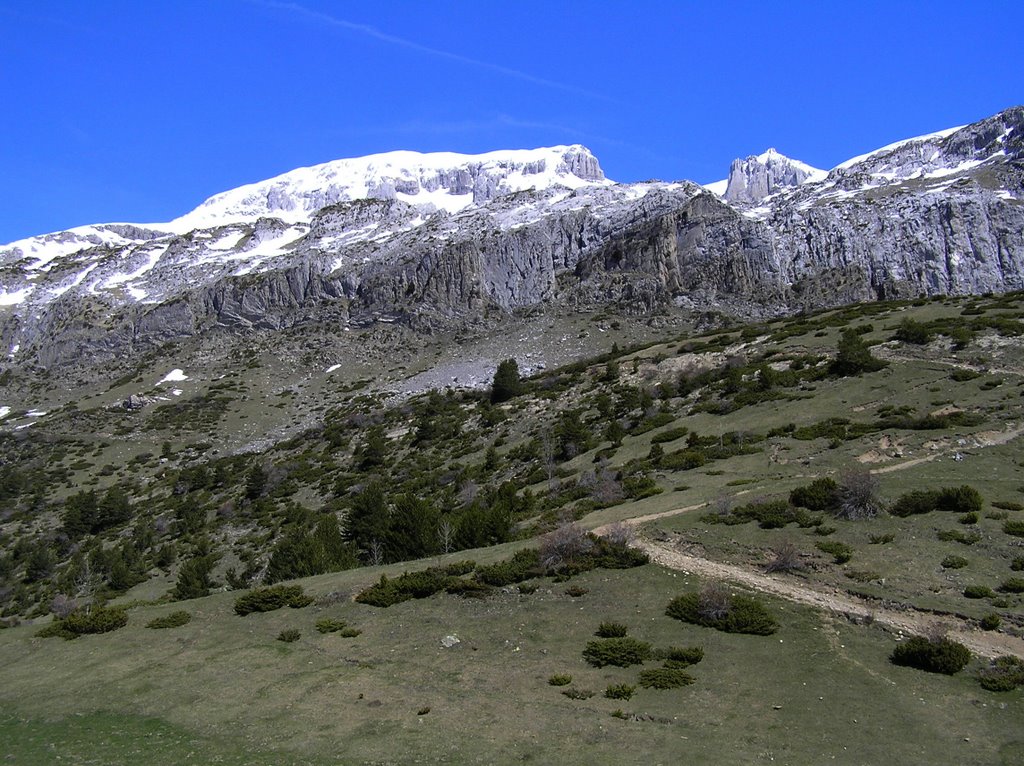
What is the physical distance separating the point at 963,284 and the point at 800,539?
10610 centimetres

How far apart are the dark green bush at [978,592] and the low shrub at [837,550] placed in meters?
3.06

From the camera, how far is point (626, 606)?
19.7 m

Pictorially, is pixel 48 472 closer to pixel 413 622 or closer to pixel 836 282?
pixel 413 622

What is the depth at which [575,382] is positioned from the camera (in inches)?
2554

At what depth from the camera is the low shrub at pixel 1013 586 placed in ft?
57.4

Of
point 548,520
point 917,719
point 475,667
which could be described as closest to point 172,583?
point 548,520

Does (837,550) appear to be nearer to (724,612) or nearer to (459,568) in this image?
(724,612)

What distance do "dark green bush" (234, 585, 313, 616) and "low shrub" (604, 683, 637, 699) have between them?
37.1 feet

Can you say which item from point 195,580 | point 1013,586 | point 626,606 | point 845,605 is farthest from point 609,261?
point 1013,586

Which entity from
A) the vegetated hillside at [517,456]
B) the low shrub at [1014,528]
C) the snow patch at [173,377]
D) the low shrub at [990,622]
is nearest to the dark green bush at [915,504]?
the vegetated hillside at [517,456]

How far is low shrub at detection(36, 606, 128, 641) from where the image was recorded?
21656 mm

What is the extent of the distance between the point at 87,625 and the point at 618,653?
53.5 feet

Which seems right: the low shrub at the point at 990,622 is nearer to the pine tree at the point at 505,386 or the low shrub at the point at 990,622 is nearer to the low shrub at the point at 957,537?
the low shrub at the point at 957,537

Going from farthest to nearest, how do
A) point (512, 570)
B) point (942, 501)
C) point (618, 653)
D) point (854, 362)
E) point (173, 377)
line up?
1. point (173, 377)
2. point (854, 362)
3. point (942, 501)
4. point (512, 570)
5. point (618, 653)
